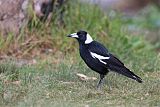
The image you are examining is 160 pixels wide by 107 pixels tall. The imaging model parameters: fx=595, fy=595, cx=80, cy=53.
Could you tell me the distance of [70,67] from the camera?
27.8 ft

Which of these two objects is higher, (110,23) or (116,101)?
(110,23)

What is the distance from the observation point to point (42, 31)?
9906 mm

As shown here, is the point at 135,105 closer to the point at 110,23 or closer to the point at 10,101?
the point at 10,101

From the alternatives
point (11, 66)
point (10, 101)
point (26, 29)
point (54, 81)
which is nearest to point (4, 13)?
point (26, 29)

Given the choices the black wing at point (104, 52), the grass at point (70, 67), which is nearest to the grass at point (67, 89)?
the grass at point (70, 67)

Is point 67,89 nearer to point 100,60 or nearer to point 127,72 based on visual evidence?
point 100,60

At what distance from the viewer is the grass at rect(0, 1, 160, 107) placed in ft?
22.2

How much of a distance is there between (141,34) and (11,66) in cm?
418

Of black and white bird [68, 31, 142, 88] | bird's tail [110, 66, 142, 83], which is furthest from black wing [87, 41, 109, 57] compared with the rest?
bird's tail [110, 66, 142, 83]

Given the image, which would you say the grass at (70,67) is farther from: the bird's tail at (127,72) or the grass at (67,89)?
the bird's tail at (127,72)

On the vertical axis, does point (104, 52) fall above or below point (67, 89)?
above

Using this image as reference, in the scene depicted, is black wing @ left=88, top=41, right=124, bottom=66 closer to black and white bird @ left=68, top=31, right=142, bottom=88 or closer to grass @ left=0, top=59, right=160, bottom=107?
black and white bird @ left=68, top=31, right=142, bottom=88

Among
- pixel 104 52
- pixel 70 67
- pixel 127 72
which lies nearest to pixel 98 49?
pixel 104 52

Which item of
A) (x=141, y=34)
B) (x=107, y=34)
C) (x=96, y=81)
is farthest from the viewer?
(x=141, y=34)
